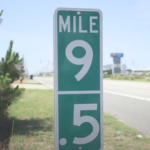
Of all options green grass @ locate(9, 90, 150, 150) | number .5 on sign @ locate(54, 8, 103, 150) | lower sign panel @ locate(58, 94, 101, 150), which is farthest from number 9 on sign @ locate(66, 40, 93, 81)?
green grass @ locate(9, 90, 150, 150)

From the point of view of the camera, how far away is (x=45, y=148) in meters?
4.29

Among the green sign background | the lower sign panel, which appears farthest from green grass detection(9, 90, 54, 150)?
the green sign background

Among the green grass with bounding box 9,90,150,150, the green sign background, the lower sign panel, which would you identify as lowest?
the green grass with bounding box 9,90,150,150

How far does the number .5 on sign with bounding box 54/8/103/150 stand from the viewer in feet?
6.80

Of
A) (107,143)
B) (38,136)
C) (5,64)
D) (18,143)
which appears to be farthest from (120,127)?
(5,64)

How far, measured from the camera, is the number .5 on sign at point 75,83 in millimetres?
2072

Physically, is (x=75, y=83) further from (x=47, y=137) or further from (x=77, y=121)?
(x=47, y=137)

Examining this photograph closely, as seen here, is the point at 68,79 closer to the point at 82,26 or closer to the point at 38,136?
the point at 82,26

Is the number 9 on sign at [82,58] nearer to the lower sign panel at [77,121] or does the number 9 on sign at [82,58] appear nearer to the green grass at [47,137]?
the lower sign panel at [77,121]

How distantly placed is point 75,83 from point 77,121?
12.8 inches

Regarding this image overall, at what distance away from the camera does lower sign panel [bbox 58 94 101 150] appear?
208cm

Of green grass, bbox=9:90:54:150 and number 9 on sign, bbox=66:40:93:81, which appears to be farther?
green grass, bbox=9:90:54:150

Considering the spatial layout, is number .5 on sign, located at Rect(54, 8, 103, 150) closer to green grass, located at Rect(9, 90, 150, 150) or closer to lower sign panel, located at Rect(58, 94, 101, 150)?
lower sign panel, located at Rect(58, 94, 101, 150)

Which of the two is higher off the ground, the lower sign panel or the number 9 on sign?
the number 9 on sign
